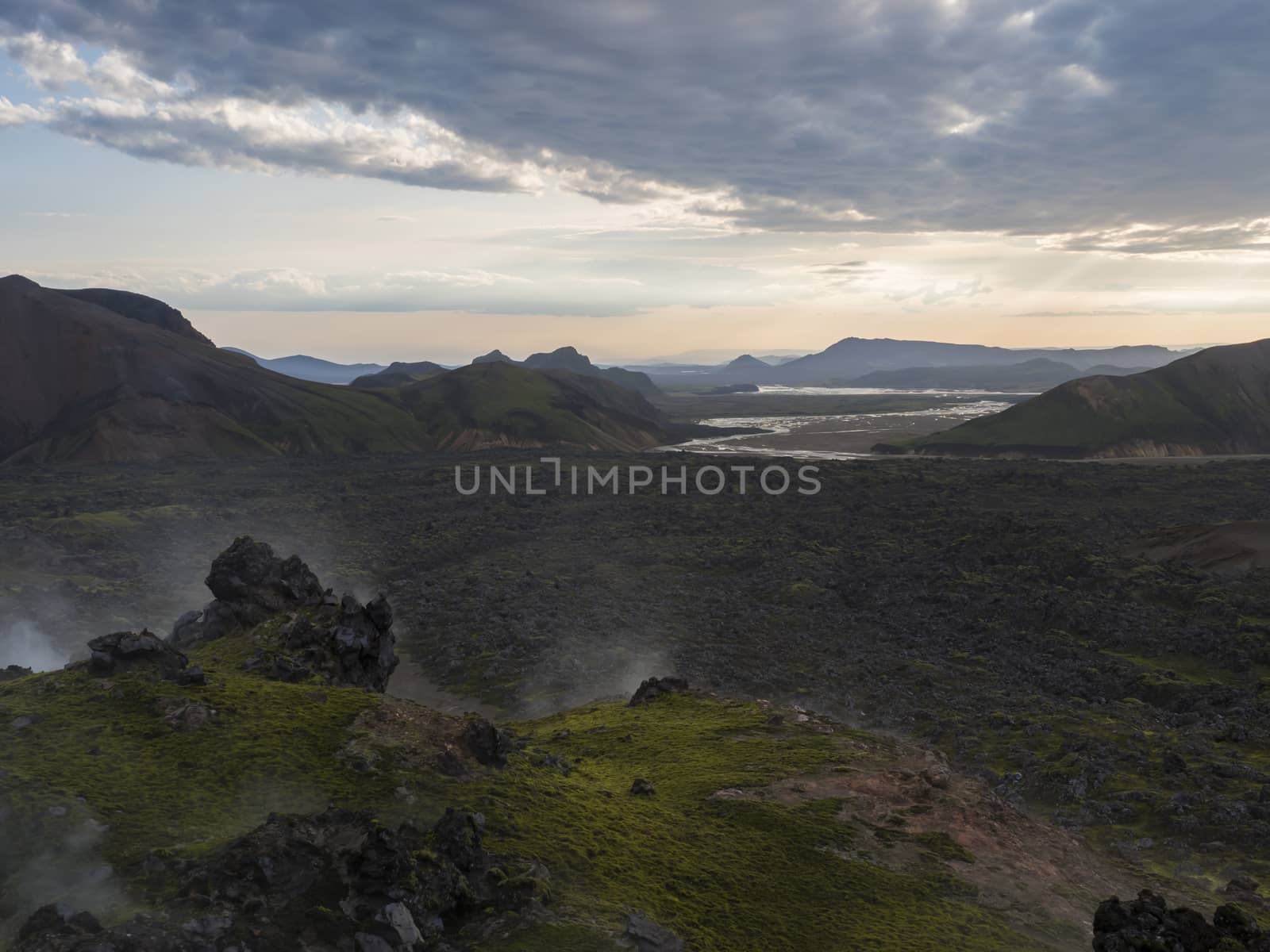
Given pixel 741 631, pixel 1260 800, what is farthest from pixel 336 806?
pixel 741 631

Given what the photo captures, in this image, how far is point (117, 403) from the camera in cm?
17262

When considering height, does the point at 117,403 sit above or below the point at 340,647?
above

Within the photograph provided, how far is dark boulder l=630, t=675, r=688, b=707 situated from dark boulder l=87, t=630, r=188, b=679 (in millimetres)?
22203

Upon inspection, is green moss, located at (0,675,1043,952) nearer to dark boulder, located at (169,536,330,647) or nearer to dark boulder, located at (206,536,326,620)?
dark boulder, located at (169,536,330,647)

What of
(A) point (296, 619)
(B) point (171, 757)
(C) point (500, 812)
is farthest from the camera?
(A) point (296, 619)

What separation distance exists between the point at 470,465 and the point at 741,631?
10524cm

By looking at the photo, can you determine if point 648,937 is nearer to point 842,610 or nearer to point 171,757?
point 171,757

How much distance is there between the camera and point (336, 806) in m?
21.0

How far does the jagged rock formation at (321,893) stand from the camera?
16.0 meters

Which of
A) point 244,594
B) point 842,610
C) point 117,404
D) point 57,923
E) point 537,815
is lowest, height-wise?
point 842,610

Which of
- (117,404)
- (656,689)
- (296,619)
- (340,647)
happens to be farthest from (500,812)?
(117,404)

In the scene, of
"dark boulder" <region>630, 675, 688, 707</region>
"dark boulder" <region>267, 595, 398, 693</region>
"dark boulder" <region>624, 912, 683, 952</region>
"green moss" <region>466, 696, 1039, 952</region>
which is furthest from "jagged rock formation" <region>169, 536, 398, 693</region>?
"dark boulder" <region>624, 912, 683, 952</region>

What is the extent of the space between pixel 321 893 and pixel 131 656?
11610 mm

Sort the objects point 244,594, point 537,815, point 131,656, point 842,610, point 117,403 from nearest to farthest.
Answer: point 537,815
point 131,656
point 244,594
point 842,610
point 117,403
